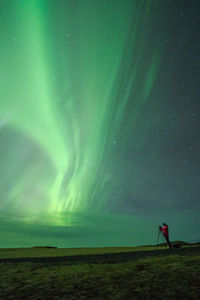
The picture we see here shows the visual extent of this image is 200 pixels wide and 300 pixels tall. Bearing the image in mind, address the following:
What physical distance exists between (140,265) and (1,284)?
6157 millimetres

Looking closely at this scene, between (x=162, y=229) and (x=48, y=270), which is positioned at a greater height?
(x=162, y=229)

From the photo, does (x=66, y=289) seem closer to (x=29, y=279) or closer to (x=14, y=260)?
(x=29, y=279)

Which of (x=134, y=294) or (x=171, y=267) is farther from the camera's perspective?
(x=171, y=267)

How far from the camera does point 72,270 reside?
1132 cm

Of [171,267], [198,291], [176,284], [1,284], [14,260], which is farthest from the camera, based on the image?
[14,260]

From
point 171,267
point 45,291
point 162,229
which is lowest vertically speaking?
point 45,291

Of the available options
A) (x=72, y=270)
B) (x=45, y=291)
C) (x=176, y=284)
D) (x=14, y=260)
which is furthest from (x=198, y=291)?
(x=14, y=260)

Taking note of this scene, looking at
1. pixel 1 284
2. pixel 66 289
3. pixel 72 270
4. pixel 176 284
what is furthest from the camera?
pixel 72 270

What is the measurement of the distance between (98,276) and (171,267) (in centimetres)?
295

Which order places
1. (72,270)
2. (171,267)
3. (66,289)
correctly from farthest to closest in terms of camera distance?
(72,270) → (171,267) → (66,289)

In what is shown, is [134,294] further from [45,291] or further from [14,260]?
[14,260]

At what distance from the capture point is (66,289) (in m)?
8.88

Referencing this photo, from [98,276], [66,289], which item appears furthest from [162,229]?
[66,289]

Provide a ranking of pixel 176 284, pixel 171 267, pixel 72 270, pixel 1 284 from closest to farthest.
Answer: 1. pixel 176 284
2. pixel 171 267
3. pixel 1 284
4. pixel 72 270
